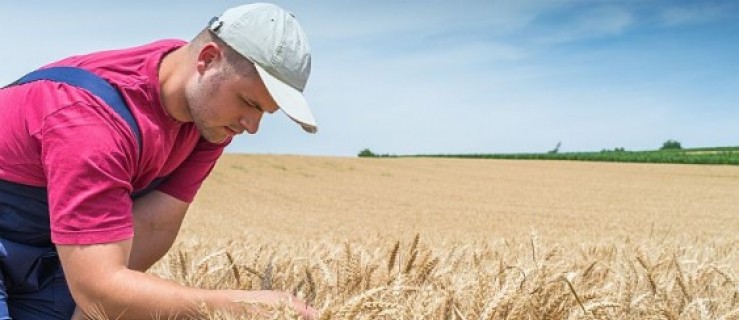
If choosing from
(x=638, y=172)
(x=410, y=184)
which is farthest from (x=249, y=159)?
(x=638, y=172)

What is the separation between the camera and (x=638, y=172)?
28.6 meters

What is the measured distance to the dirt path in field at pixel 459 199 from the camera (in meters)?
9.86

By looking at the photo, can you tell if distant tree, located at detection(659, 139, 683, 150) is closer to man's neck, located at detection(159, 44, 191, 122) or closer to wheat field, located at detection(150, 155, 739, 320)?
wheat field, located at detection(150, 155, 739, 320)

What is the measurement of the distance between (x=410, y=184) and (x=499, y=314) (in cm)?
2028

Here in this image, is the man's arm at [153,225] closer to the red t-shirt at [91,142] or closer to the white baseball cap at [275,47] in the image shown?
the red t-shirt at [91,142]

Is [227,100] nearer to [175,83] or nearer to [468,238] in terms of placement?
[175,83]

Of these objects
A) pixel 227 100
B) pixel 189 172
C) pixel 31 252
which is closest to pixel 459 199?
pixel 189 172

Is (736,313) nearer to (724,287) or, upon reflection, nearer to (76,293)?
(724,287)

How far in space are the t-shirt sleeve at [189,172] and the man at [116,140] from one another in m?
0.26

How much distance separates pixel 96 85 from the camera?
6.57 feet

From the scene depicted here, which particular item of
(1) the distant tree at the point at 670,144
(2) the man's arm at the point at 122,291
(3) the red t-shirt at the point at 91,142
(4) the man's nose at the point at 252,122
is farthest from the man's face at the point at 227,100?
(1) the distant tree at the point at 670,144

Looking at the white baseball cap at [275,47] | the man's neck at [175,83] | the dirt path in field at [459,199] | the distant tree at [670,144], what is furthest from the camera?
the distant tree at [670,144]

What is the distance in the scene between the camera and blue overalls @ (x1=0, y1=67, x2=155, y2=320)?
2137 millimetres

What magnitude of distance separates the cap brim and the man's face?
0.03 metres
